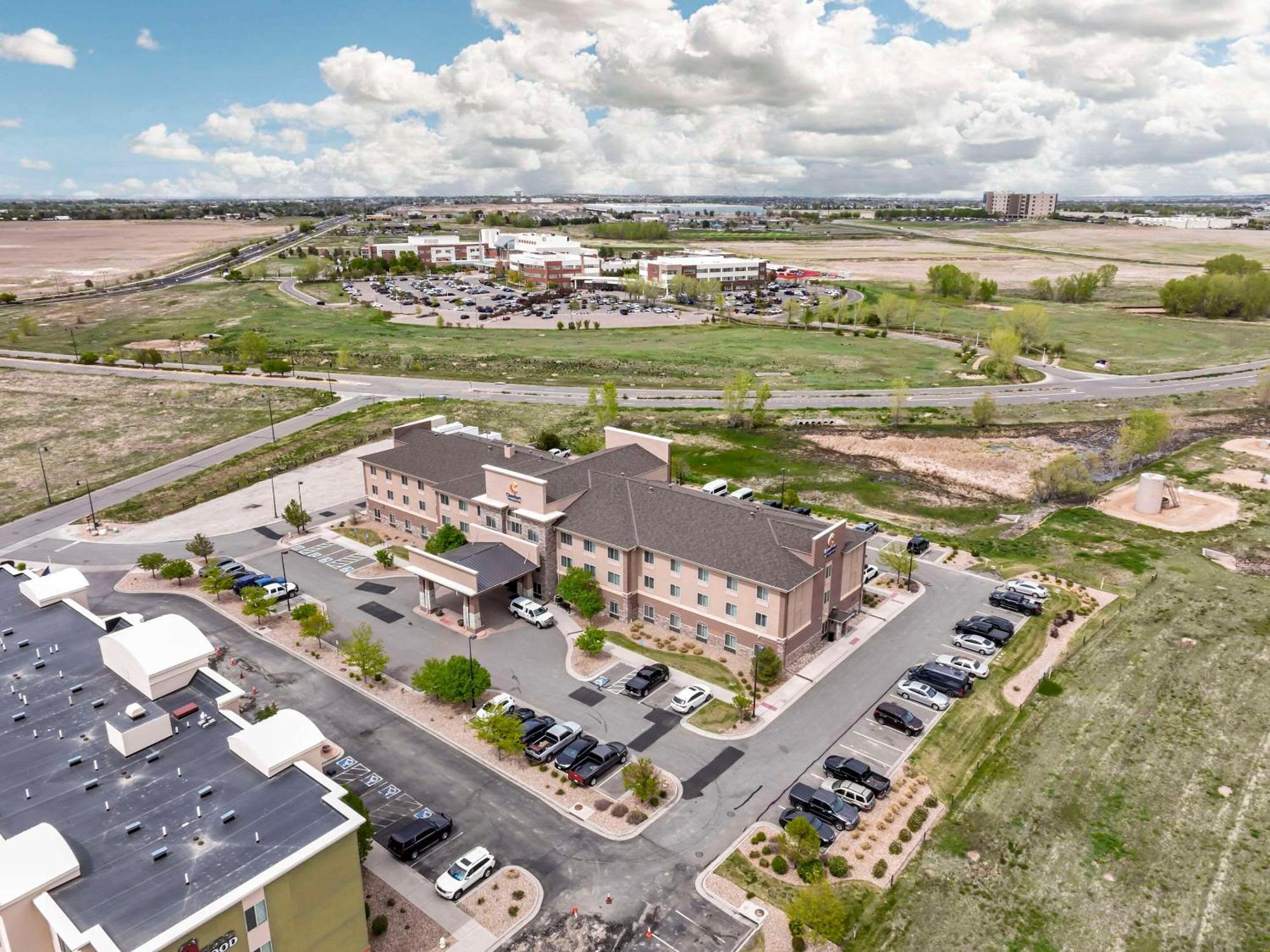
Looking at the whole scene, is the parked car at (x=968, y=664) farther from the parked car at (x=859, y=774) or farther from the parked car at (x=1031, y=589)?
the parked car at (x=859, y=774)

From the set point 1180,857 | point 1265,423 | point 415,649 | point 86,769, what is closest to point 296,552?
point 415,649

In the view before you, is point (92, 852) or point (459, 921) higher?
point (92, 852)

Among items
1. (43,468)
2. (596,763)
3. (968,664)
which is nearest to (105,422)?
(43,468)

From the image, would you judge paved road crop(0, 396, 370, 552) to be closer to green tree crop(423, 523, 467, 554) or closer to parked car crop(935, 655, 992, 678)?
green tree crop(423, 523, 467, 554)

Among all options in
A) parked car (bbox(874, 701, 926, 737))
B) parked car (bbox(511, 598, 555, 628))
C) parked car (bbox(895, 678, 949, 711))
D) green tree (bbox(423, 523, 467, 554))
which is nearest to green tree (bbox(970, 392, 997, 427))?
parked car (bbox(895, 678, 949, 711))

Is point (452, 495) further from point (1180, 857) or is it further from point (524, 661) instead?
point (1180, 857)

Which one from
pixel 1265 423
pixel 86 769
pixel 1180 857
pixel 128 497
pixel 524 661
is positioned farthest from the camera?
pixel 1265 423

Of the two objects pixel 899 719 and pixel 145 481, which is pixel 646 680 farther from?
pixel 145 481
